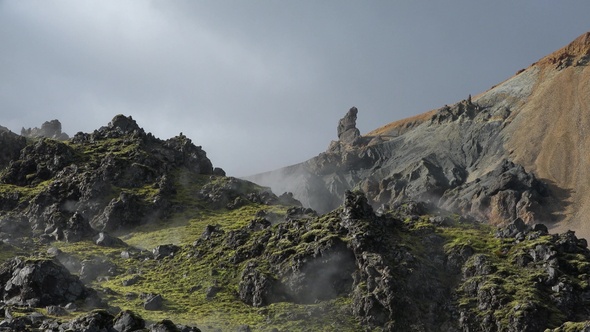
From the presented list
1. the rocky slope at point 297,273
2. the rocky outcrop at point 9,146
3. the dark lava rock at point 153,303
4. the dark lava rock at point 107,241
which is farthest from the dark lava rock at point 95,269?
the rocky outcrop at point 9,146

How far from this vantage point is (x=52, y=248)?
113688 millimetres

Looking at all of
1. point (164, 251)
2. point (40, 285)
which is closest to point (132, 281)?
point (164, 251)

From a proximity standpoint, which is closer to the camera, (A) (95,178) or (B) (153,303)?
(B) (153,303)

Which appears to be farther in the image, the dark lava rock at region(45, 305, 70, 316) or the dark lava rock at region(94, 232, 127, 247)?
the dark lava rock at region(94, 232, 127, 247)

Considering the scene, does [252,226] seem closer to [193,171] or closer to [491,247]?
[491,247]

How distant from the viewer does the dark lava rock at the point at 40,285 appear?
8119 centimetres

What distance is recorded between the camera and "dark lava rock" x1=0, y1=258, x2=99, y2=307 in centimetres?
8119

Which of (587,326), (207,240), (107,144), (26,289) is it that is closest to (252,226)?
(207,240)

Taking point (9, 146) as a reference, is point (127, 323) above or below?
below

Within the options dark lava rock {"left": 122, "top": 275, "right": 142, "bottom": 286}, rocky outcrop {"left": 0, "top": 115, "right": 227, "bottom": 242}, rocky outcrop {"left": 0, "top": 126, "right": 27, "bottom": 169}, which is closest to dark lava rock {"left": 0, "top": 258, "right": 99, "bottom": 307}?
dark lava rock {"left": 122, "top": 275, "right": 142, "bottom": 286}

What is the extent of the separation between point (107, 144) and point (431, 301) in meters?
115

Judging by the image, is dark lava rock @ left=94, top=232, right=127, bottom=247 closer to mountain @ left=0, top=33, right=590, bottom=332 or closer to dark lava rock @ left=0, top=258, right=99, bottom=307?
mountain @ left=0, top=33, right=590, bottom=332

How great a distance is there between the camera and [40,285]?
8194 cm

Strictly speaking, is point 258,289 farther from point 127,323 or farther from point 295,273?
point 127,323
